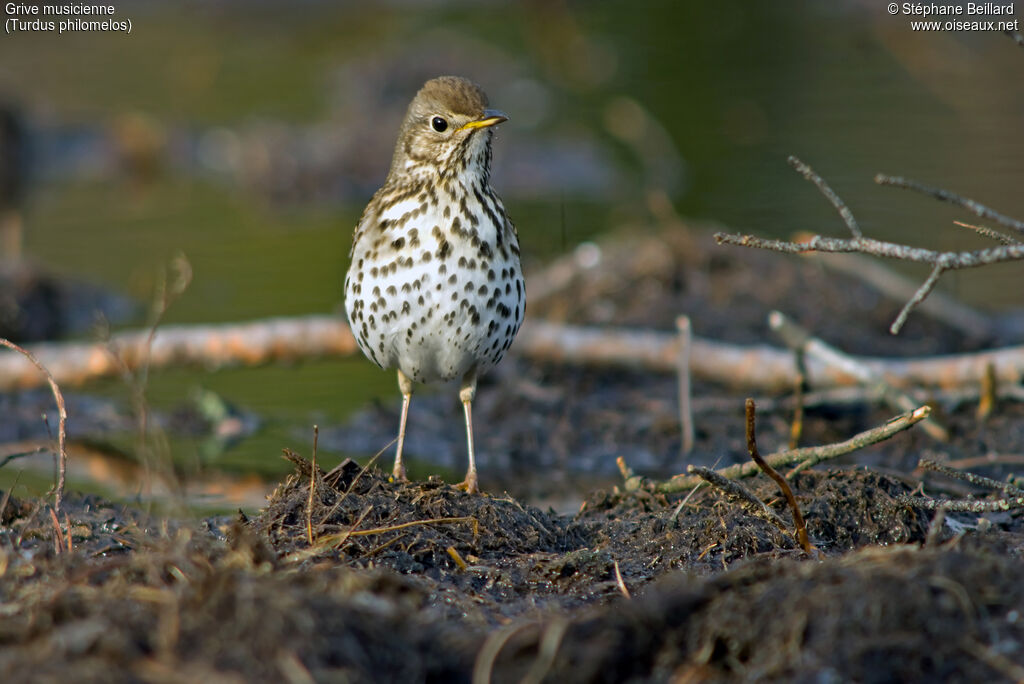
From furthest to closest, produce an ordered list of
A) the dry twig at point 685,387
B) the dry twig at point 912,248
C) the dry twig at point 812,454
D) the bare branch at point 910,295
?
the bare branch at point 910,295, the dry twig at point 685,387, the dry twig at point 812,454, the dry twig at point 912,248

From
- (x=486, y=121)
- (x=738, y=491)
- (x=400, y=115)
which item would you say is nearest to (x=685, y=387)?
(x=486, y=121)

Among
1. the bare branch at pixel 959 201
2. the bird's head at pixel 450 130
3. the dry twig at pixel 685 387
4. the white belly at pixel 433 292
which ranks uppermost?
the bird's head at pixel 450 130

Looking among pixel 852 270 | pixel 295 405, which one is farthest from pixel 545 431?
pixel 852 270

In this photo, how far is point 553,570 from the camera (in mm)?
5094

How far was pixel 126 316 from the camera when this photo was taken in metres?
11.6

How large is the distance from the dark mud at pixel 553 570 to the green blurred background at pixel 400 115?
2.43 meters

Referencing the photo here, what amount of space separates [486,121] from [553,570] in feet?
7.10

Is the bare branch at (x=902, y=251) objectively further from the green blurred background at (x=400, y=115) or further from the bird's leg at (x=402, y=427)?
the green blurred background at (x=400, y=115)

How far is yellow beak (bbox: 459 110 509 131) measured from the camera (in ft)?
19.4

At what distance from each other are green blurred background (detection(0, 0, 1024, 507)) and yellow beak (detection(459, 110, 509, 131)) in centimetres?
321

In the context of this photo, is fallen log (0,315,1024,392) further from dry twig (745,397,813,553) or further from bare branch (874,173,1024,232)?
bare branch (874,173,1024,232)

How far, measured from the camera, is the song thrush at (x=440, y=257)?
571 cm

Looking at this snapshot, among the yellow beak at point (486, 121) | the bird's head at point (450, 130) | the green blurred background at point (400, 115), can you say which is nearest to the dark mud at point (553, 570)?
the bird's head at point (450, 130)

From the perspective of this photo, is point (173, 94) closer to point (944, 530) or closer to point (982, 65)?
point (982, 65)
